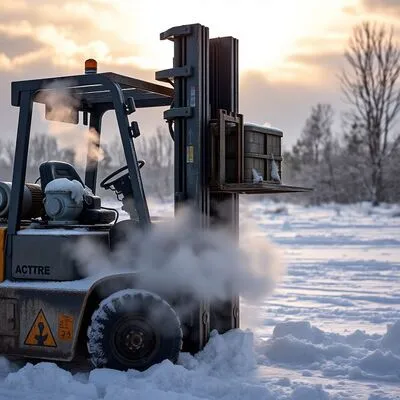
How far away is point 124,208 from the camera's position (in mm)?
6562

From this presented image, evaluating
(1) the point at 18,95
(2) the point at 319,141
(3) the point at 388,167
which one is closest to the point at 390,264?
(1) the point at 18,95

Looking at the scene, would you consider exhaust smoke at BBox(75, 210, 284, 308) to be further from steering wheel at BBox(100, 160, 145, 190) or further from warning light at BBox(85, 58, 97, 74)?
warning light at BBox(85, 58, 97, 74)

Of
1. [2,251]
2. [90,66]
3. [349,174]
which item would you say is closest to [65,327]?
[2,251]

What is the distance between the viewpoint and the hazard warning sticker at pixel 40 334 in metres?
6.20

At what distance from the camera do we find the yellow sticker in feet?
20.1

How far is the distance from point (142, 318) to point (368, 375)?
6.33 ft

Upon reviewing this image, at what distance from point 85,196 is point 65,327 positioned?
1.21 m

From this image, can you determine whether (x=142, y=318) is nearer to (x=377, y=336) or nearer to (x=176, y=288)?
(x=176, y=288)

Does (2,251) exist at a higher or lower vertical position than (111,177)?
lower

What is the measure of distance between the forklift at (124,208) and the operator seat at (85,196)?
0.01 m

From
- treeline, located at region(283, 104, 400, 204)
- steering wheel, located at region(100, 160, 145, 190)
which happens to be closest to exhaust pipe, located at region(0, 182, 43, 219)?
steering wheel, located at region(100, 160, 145, 190)

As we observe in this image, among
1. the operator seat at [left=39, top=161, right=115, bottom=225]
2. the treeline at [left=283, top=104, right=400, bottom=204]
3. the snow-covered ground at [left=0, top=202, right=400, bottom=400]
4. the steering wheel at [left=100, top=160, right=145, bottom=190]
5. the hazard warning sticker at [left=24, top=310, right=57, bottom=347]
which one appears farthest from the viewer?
the treeline at [left=283, top=104, right=400, bottom=204]

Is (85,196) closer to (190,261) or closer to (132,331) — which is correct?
(190,261)

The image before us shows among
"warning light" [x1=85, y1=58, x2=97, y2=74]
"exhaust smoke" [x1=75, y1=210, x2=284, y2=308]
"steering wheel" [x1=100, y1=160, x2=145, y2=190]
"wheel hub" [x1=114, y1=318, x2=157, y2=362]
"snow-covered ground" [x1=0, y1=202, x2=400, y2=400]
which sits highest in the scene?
"warning light" [x1=85, y1=58, x2=97, y2=74]
